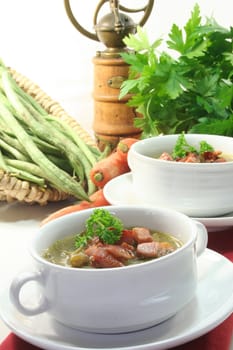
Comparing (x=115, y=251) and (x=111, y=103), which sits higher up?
(x=115, y=251)

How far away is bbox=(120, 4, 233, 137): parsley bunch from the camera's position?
1.02 meters

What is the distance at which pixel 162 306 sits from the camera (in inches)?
21.7

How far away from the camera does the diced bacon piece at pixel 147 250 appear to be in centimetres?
58

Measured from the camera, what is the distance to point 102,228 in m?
0.59

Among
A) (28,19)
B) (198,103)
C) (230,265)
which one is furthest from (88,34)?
(230,265)

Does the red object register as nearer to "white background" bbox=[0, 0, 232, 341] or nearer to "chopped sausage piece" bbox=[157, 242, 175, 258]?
"chopped sausage piece" bbox=[157, 242, 175, 258]

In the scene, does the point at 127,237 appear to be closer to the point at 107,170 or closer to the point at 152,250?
the point at 152,250

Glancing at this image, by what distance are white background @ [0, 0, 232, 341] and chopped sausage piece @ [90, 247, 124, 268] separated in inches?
53.9

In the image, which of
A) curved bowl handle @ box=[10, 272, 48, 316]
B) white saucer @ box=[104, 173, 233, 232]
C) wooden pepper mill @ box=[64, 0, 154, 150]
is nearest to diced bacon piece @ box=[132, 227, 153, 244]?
curved bowl handle @ box=[10, 272, 48, 316]

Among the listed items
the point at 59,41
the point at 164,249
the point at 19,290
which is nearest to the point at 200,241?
the point at 164,249

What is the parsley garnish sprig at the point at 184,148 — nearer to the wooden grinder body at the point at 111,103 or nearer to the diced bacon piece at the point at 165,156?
the diced bacon piece at the point at 165,156

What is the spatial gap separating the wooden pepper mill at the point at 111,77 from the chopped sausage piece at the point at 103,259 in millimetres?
805

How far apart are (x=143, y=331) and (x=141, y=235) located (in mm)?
93

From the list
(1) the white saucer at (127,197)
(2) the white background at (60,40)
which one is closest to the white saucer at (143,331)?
(1) the white saucer at (127,197)
